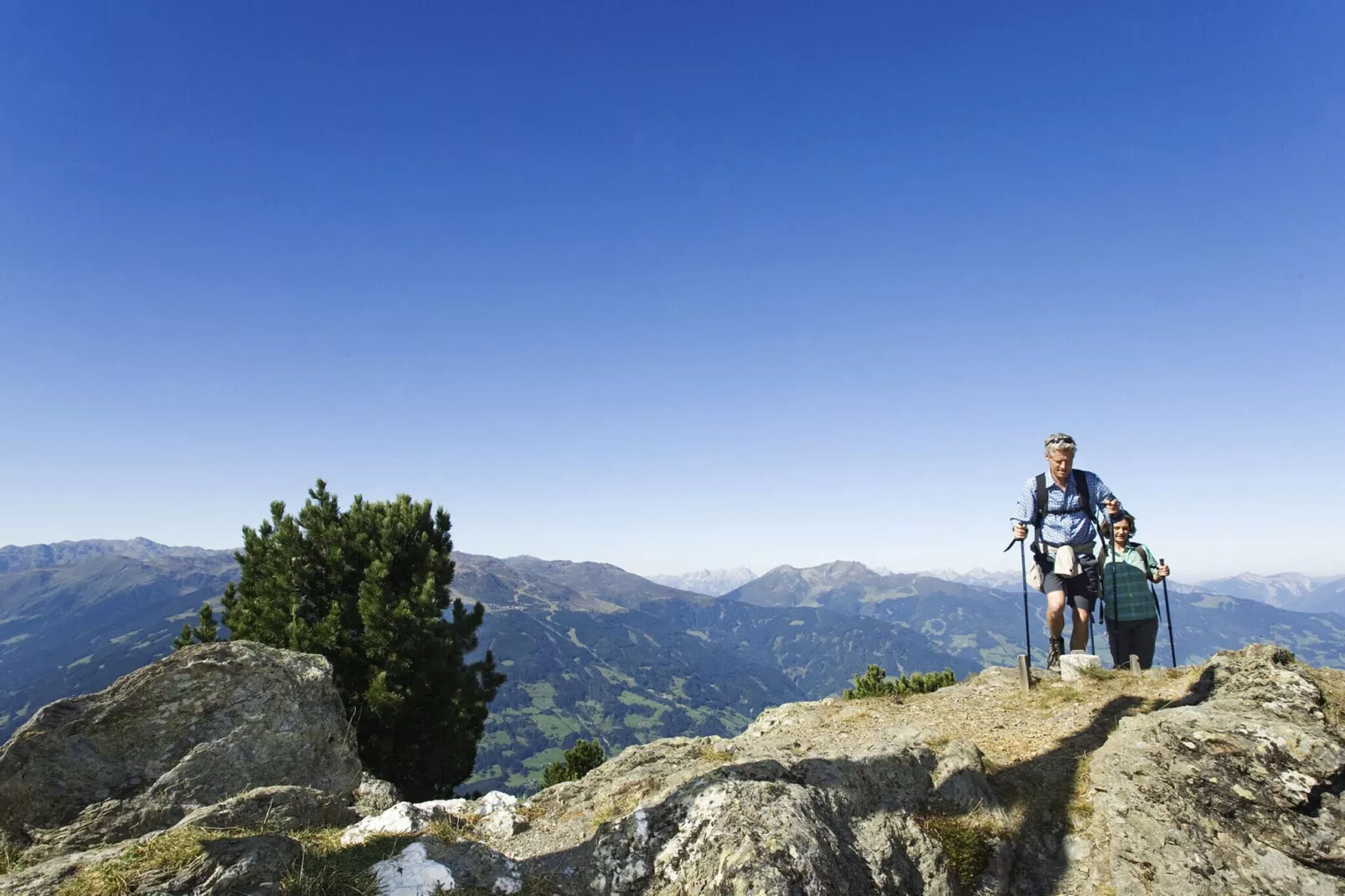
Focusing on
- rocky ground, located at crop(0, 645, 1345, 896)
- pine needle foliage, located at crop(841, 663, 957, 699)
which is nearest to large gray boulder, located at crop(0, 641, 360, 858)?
rocky ground, located at crop(0, 645, 1345, 896)

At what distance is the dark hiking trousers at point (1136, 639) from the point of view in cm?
1423

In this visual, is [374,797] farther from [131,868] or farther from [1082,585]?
[1082,585]

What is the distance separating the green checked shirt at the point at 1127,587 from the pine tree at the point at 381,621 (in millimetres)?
20321

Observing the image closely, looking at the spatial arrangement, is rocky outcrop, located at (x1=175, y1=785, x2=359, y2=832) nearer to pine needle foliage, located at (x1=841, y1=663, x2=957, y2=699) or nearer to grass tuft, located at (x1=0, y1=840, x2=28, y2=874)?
grass tuft, located at (x1=0, y1=840, x2=28, y2=874)

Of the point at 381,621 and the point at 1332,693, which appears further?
the point at 381,621

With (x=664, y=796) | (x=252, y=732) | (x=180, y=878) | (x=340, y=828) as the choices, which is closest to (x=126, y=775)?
(x=252, y=732)

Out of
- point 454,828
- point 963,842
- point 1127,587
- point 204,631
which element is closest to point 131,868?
point 454,828

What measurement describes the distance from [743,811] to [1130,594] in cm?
1206

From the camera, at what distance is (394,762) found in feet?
76.3

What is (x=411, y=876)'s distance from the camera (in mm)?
6293

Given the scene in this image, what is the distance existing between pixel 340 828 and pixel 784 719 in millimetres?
9590

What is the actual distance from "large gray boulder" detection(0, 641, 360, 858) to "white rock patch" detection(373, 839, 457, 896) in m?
3.67

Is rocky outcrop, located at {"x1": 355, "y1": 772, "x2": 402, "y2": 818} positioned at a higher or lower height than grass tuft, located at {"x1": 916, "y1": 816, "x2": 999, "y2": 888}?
lower

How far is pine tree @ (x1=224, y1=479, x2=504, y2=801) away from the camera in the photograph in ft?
72.2
